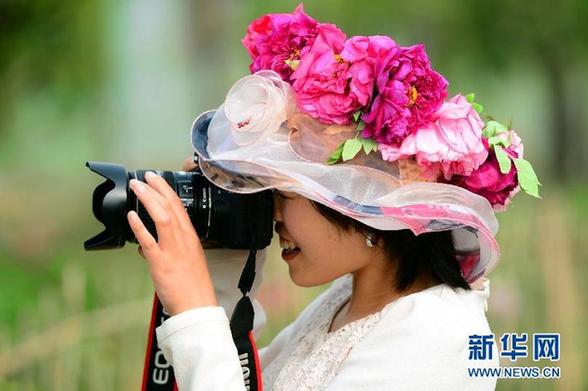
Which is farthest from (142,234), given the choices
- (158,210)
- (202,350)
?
(202,350)

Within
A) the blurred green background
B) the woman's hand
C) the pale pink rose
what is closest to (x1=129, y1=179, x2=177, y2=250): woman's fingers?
the woman's hand

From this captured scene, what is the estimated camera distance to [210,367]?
108 cm

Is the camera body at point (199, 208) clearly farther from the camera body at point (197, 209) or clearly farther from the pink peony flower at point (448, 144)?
the pink peony flower at point (448, 144)

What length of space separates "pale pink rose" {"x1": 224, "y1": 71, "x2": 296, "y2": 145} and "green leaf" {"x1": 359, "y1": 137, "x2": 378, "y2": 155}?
0.32 ft

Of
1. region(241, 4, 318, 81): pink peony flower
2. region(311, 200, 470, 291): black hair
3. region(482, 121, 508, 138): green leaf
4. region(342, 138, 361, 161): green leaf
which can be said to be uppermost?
region(241, 4, 318, 81): pink peony flower

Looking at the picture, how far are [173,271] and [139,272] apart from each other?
1459 mm

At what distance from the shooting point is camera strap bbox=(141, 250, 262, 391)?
122 cm

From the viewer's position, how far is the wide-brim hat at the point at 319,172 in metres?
1.11

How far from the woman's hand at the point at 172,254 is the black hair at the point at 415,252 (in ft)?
0.53

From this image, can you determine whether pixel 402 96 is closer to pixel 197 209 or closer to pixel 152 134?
pixel 197 209

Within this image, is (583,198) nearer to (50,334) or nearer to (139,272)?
(139,272)

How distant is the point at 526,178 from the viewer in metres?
1.16

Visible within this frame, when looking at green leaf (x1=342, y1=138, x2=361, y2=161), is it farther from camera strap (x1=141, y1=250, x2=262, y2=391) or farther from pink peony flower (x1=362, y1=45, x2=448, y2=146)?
camera strap (x1=141, y1=250, x2=262, y2=391)

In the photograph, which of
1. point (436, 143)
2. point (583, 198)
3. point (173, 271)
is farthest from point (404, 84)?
point (583, 198)
